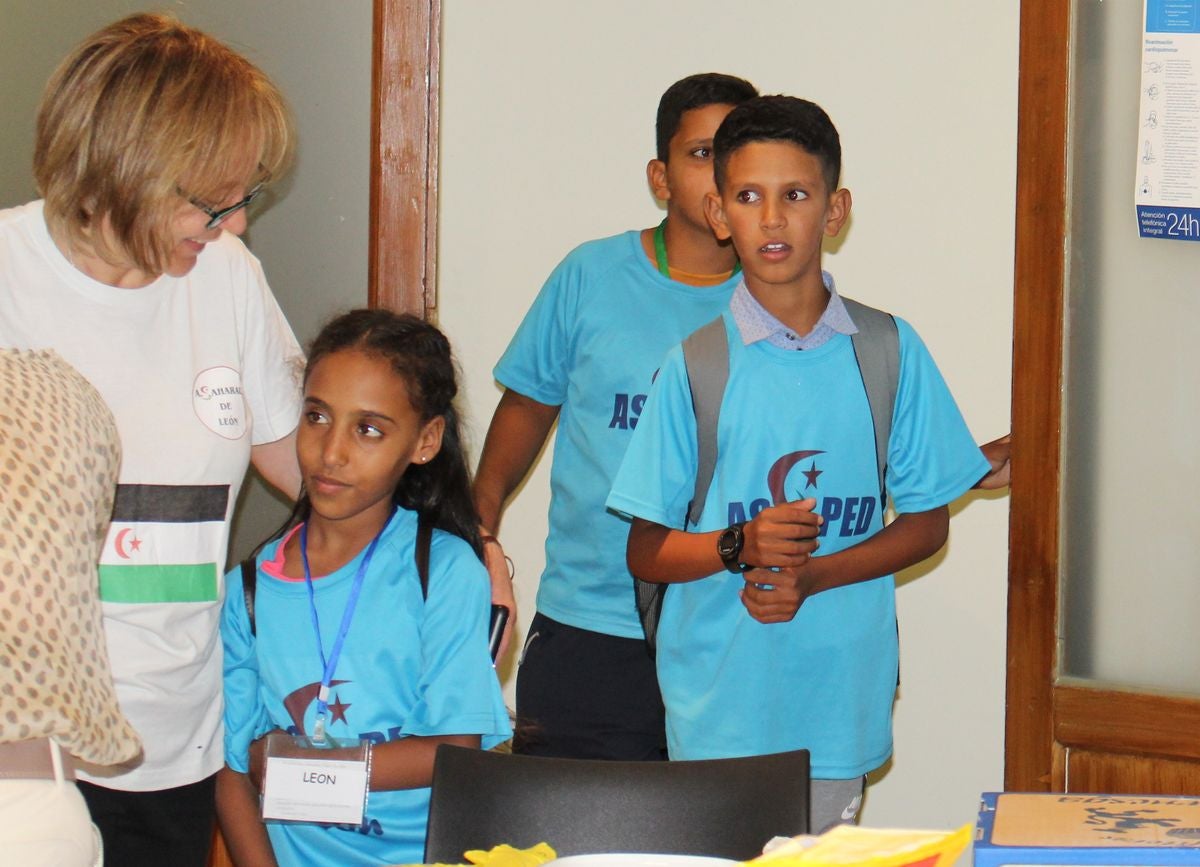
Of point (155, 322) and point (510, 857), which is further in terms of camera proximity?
point (155, 322)

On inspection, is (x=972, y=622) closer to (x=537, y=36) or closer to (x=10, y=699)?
(x=537, y=36)

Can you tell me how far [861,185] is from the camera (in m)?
2.94

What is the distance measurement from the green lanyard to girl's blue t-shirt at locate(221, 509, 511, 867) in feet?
2.21

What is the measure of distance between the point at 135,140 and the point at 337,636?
0.69 meters

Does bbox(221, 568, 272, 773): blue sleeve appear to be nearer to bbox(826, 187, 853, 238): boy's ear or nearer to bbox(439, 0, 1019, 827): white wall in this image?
bbox(826, 187, 853, 238): boy's ear

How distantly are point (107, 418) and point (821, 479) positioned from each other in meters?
1.17

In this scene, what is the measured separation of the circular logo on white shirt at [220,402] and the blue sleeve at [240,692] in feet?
0.82

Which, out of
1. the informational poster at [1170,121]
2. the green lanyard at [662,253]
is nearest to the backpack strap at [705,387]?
the green lanyard at [662,253]

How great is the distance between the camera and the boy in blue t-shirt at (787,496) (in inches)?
77.2

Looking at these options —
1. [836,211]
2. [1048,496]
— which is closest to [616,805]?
[836,211]

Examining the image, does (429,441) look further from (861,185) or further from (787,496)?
(861,185)

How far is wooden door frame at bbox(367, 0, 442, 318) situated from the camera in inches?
120

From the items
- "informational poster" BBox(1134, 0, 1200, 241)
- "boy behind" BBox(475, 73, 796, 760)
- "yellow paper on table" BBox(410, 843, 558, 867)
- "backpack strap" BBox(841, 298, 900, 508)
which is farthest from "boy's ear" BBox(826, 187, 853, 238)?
"yellow paper on table" BBox(410, 843, 558, 867)

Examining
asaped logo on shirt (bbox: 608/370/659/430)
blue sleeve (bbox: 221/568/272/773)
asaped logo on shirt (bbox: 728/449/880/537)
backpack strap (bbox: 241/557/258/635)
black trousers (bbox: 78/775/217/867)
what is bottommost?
black trousers (bbox: 78/775/217/867)
